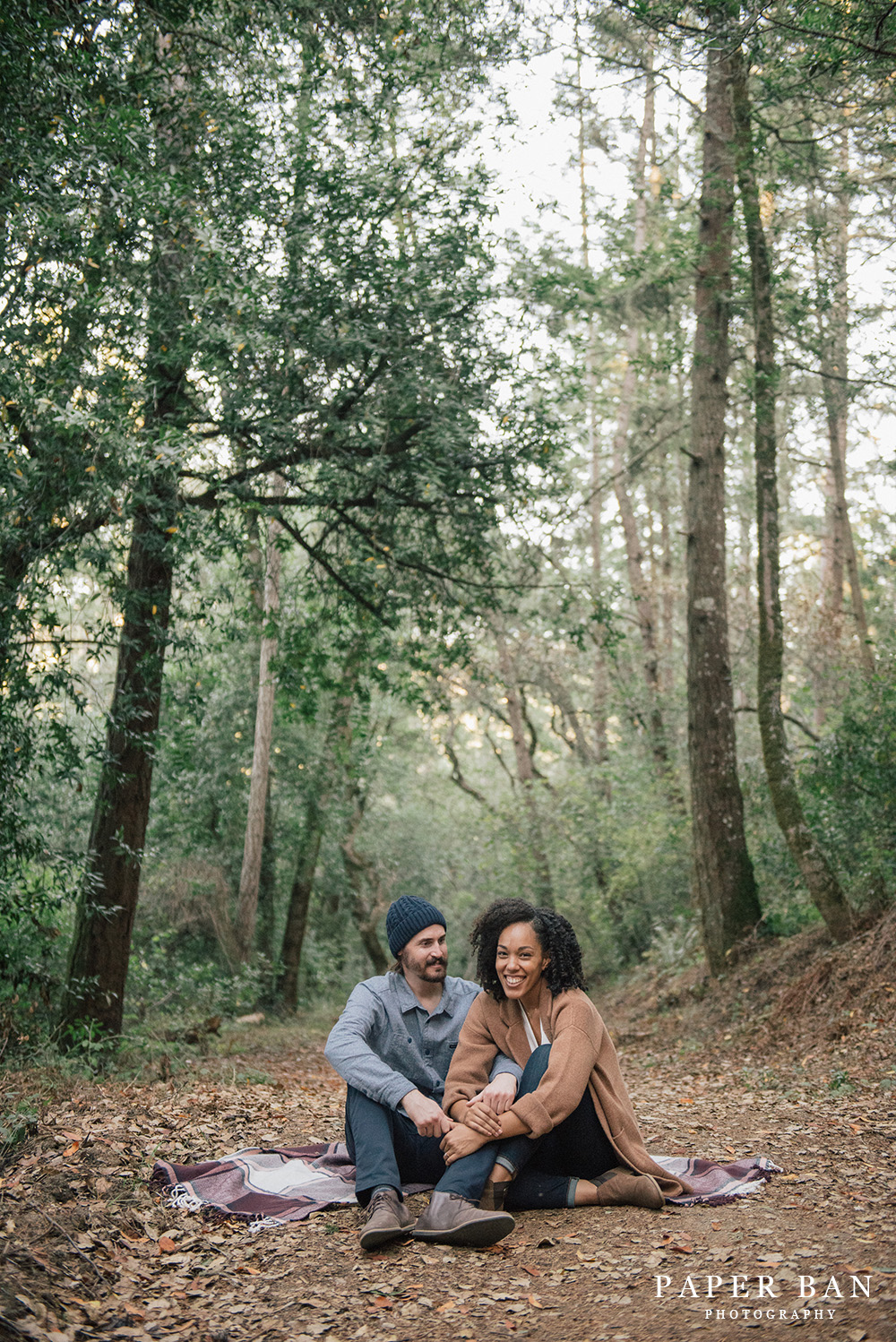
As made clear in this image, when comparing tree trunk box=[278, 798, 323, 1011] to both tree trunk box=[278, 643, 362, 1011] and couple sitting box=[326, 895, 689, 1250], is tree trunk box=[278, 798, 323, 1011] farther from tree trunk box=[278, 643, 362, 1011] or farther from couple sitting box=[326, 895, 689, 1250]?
couple sitting box=[326, 895, 689, 1250]

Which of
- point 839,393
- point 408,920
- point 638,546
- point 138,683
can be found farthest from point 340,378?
point 638,546

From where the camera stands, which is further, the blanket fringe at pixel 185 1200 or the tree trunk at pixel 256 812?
the tree trunk at pixel 256 812

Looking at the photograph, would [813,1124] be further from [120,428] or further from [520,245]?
[520,245]

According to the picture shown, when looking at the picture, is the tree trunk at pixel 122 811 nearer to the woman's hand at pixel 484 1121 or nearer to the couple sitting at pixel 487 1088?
the couple sitting at pixel 487 1088

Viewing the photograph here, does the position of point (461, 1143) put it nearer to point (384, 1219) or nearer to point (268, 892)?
point (384, 1219)

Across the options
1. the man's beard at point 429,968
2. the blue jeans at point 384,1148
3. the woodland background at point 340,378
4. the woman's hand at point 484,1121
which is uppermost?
the woodland background at point 340,378

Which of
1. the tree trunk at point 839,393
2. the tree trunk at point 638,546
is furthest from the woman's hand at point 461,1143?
the tree trunk at point 638,546

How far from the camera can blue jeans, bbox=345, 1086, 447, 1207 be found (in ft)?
12.0

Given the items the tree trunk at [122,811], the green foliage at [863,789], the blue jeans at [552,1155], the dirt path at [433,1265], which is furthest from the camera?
the green foliage at [863,789]

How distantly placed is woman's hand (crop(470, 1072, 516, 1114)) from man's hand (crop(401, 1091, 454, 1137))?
0.41ft

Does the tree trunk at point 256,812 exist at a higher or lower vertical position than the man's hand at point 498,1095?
higher

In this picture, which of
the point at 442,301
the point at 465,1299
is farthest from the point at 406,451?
the point at 465,1299

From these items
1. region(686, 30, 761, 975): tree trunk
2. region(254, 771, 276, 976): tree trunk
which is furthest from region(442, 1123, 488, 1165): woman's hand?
region(254, 771, 276, 976): tree trunk

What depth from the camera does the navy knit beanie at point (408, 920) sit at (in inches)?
165
